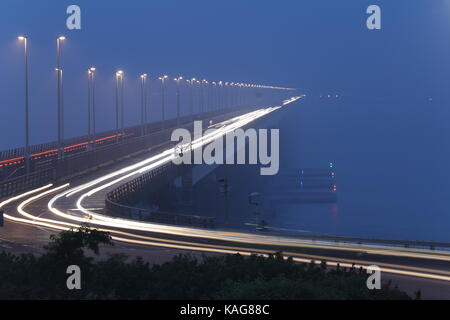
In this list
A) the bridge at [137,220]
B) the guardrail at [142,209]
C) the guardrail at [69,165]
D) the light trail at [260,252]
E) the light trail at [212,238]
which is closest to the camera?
the light trail at [260,252]

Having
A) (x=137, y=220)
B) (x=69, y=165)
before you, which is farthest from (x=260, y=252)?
(x=69, y=165)

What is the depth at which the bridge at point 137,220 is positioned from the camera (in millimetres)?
18172

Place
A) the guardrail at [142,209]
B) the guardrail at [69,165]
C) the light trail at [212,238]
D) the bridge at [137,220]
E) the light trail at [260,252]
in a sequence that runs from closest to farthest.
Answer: the light trail at [260,252] < the light trail at [212,238] < the bridge at [137,220] < the guardrail at [142,209] < the guardrail at [69,165]

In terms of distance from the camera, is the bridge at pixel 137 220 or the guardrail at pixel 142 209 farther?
the guardrail at pixel 142 209

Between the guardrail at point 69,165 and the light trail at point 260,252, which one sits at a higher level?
the guardrail at point 69,165

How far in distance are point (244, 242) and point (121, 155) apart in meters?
43.7

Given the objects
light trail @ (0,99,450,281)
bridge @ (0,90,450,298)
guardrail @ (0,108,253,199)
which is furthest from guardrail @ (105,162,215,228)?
guardrail @ (0,108,253,199)

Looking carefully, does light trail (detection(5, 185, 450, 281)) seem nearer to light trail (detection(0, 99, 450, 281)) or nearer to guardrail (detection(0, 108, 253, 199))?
light trail (detection(0, 99, 450, 281))

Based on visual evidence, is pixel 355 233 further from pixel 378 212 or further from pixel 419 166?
pixel 419 166

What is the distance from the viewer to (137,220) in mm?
29109

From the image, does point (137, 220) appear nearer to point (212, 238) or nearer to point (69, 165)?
point (212, 238)

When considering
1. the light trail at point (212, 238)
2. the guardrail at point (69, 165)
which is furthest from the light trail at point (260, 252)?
the guardrail at point (69, 165)

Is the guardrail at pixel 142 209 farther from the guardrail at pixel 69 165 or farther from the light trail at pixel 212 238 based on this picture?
the guardrail at pixel 69 165

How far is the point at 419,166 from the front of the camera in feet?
469
